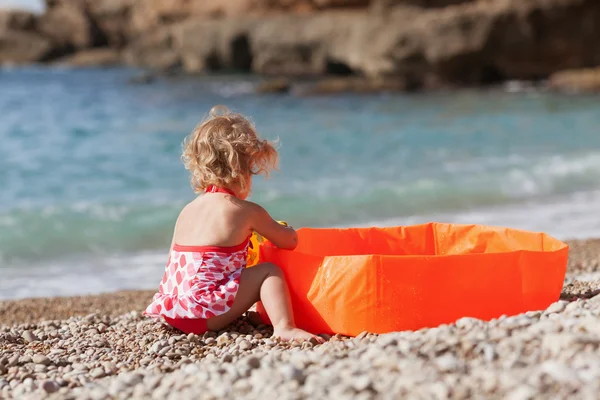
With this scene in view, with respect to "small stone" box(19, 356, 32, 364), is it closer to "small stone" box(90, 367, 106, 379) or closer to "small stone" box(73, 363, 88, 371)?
"small stone" box(73, 363, 88, 371)

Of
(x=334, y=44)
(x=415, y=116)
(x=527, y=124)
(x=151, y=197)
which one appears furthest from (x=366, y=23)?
(x=151, y=197)

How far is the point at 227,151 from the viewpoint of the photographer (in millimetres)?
3258

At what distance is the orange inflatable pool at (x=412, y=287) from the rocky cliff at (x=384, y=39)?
20.1 meters

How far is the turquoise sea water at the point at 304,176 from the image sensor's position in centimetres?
662

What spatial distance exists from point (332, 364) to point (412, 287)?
0.79 metres

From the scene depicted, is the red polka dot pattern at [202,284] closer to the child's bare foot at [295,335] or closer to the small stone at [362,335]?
the child's bare foot at [295,335]

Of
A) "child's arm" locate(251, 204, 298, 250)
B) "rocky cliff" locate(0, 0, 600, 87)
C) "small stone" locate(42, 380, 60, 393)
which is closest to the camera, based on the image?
"small stone" locate(42, 380, 60, 393)

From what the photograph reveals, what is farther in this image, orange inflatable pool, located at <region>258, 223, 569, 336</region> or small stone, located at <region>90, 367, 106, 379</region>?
orange inflatable pool, located at <region>258, 223, 569, 336</region>

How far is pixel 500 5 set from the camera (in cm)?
2281

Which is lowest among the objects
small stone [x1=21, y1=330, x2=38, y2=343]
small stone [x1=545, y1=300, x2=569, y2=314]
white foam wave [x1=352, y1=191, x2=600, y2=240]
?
white foam wave [x1=352, y1=191, x2=600, y2=240]

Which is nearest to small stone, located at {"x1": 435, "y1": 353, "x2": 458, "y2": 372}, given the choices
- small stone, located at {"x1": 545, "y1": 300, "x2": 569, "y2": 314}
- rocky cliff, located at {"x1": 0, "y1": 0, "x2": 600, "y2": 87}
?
small stone, located at {"x1": 545, "y1": 300, "x2": 569, "y2": 314}

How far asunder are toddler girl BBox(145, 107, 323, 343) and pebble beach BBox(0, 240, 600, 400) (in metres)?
0.12

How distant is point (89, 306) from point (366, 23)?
21.6 meters

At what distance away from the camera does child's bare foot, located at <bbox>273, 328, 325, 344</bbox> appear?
304 cm
